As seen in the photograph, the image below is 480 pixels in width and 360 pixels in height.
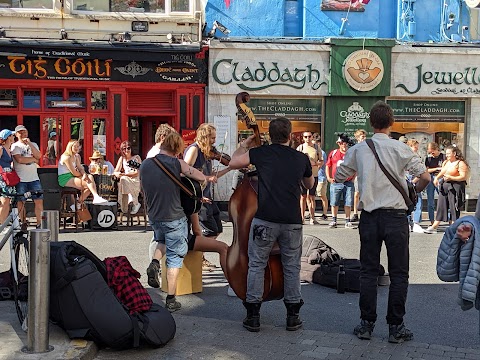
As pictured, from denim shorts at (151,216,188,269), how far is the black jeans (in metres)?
1.74

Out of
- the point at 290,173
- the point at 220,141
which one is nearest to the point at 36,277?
the point at 290,173

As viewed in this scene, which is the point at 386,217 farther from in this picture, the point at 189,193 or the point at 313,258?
the point at 313,258

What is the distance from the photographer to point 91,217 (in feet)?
40.5

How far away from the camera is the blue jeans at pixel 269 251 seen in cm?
584

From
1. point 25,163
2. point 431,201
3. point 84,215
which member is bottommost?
point 84,215

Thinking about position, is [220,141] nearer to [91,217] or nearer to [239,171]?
[91,217]

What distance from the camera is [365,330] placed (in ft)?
19.2

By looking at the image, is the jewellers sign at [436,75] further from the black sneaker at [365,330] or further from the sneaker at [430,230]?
the black sneaker at [365,330]

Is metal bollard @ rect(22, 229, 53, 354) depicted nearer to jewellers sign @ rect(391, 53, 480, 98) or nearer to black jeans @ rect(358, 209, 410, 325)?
black jeans @ rect(358, 209, 410, 325)

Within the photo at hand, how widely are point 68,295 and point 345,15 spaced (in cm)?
1219

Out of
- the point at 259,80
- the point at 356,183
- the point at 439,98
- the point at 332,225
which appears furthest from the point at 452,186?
the point at 259,80

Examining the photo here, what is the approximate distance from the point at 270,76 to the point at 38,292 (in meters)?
11.2

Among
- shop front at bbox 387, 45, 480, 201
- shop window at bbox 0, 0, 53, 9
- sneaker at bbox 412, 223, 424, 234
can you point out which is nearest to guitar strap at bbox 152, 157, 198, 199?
sneaker at bbox 412, 223, 424, 234

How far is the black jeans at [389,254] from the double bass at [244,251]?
76 cm
